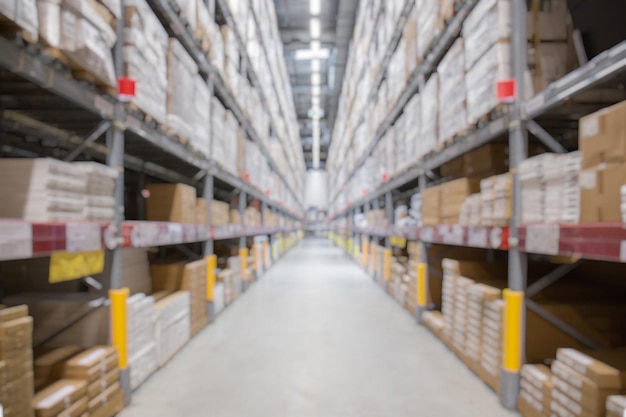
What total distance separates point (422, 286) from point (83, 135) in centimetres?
402

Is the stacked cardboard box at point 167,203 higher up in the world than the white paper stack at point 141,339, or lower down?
higher up

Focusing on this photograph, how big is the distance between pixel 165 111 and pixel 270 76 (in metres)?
6.98

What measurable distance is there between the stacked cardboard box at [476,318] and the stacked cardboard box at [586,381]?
2.66ft

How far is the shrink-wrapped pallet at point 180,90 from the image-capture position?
11.3 feet

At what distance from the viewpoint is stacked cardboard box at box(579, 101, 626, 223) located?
69.8 inches

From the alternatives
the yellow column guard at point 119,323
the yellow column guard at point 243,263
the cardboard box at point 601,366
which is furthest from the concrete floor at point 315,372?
the yellow column guard at point 243,263

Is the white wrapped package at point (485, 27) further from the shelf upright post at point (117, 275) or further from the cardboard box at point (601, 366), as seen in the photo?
the shelf upright post at point (117, 275)

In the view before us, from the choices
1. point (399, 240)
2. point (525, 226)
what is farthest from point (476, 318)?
point (399, 240)

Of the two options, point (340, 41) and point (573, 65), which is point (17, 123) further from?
point (340, 41)

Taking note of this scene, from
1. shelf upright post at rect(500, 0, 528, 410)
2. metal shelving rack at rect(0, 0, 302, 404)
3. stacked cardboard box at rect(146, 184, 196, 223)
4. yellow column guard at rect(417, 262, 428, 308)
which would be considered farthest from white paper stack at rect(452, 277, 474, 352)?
stacked cardboard box at rect(146, 184, 196, 223)

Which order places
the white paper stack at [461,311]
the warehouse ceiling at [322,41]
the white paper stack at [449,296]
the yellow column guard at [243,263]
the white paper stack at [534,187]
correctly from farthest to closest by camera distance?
the warehouse ceiling at [322,41], the yellow column guard at [243,263], the white paper stack at [449,296], the white paper stack at [461,311], the white paper stack at [534,187]

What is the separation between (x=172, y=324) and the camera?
3512 mm

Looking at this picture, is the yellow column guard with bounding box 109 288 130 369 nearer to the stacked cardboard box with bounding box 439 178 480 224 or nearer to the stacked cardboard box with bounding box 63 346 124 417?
the stacked cardboard box with bounding box 63 346 124 417

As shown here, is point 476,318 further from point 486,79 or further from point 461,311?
point 486,79
